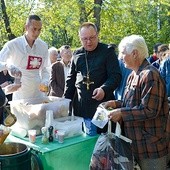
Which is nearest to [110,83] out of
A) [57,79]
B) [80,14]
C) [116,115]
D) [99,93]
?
[99,93]

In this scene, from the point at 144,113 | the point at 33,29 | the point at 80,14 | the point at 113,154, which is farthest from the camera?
the point at 80,14

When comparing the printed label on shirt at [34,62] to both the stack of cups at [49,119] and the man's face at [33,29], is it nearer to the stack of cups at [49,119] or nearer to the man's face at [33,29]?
the man's face at [33,29]

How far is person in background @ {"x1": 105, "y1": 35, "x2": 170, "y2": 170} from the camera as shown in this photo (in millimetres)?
2113

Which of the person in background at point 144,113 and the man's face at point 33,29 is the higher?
the man's face at point 33,29

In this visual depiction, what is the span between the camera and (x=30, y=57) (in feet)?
10.4

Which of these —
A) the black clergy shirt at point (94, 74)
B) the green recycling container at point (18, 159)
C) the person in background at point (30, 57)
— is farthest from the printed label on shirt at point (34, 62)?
the green recycling container at point (18, 159)

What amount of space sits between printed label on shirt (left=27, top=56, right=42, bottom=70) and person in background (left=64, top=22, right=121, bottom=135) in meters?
0.51

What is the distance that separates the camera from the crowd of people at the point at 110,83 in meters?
2.15

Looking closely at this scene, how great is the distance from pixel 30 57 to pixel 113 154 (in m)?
1.43

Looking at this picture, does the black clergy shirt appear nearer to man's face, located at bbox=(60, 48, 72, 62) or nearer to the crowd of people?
the crowd of people

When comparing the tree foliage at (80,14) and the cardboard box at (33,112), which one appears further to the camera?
the tree foliage at (80,14)

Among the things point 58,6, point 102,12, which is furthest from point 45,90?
point 58,6

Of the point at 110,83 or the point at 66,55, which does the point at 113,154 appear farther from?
the point at 66,55

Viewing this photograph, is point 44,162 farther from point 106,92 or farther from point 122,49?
point 122,49
